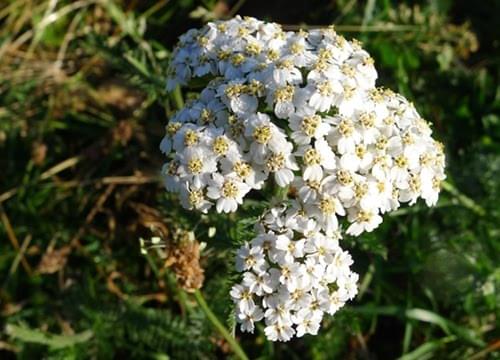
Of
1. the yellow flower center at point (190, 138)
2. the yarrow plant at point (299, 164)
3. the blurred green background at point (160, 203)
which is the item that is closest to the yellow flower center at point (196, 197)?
the yarrow plant at point (299, 164)

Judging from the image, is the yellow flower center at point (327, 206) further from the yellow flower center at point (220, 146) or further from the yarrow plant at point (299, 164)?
the yellow flower center at point (220, 146)

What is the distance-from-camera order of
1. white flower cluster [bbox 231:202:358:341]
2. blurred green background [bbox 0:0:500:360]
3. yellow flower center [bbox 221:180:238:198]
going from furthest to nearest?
1. blurred green background [bbox 0:0:500:360]
2. yellow flower center [bbox 221:180:238:198]
3. white flower cluster [bbox 231:202:358:341]

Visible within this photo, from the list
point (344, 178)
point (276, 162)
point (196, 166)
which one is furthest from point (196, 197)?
point (344, 178)

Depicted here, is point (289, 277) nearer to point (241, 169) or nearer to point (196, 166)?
point (241, 169)

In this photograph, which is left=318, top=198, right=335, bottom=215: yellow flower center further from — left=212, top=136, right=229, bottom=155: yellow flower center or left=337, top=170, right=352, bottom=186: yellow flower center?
left=212, top=136, right=229, bottom=155: yellow flower center

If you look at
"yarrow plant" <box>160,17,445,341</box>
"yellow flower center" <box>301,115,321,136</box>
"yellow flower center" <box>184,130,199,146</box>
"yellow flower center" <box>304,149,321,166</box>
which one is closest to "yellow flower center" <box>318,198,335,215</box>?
"yarrow plant" <box>160,17,445,341</box>

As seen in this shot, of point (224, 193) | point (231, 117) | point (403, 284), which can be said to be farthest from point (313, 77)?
point (403, 284)
